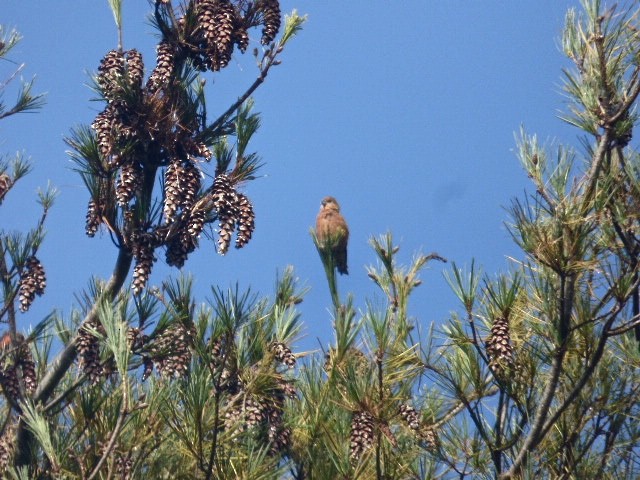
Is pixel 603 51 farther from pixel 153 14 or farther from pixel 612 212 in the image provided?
pixel 153 14

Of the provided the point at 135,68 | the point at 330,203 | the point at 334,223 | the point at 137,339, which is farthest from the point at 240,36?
the point at 330,203

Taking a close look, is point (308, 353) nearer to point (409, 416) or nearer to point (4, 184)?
point (409, 416)

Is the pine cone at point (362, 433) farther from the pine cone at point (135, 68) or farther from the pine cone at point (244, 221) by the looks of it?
the pine cone at point (135, 68)

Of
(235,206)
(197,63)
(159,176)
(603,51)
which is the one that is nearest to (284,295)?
(235,206)

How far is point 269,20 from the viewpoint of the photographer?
3689mm

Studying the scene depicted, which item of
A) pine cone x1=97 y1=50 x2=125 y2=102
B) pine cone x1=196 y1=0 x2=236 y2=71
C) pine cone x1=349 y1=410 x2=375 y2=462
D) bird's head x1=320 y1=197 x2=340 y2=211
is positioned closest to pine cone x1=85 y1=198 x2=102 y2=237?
pine cone x1=97 y1=50 x2=125 y2=102

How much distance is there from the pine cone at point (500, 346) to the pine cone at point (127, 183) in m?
1.21

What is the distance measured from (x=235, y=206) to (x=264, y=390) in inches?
26.4

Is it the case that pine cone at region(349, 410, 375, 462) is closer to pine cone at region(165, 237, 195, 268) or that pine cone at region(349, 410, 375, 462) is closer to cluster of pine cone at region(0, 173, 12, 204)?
pine cone at region(165, 237, 195, 268)

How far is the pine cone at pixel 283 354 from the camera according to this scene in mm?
2972

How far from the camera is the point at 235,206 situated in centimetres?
335

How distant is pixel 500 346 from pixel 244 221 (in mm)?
910

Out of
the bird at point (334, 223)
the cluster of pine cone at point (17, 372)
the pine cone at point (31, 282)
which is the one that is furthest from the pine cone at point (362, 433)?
the bird at point (334, 223)

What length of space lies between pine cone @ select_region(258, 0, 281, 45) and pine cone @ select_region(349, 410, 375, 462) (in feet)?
4.81
